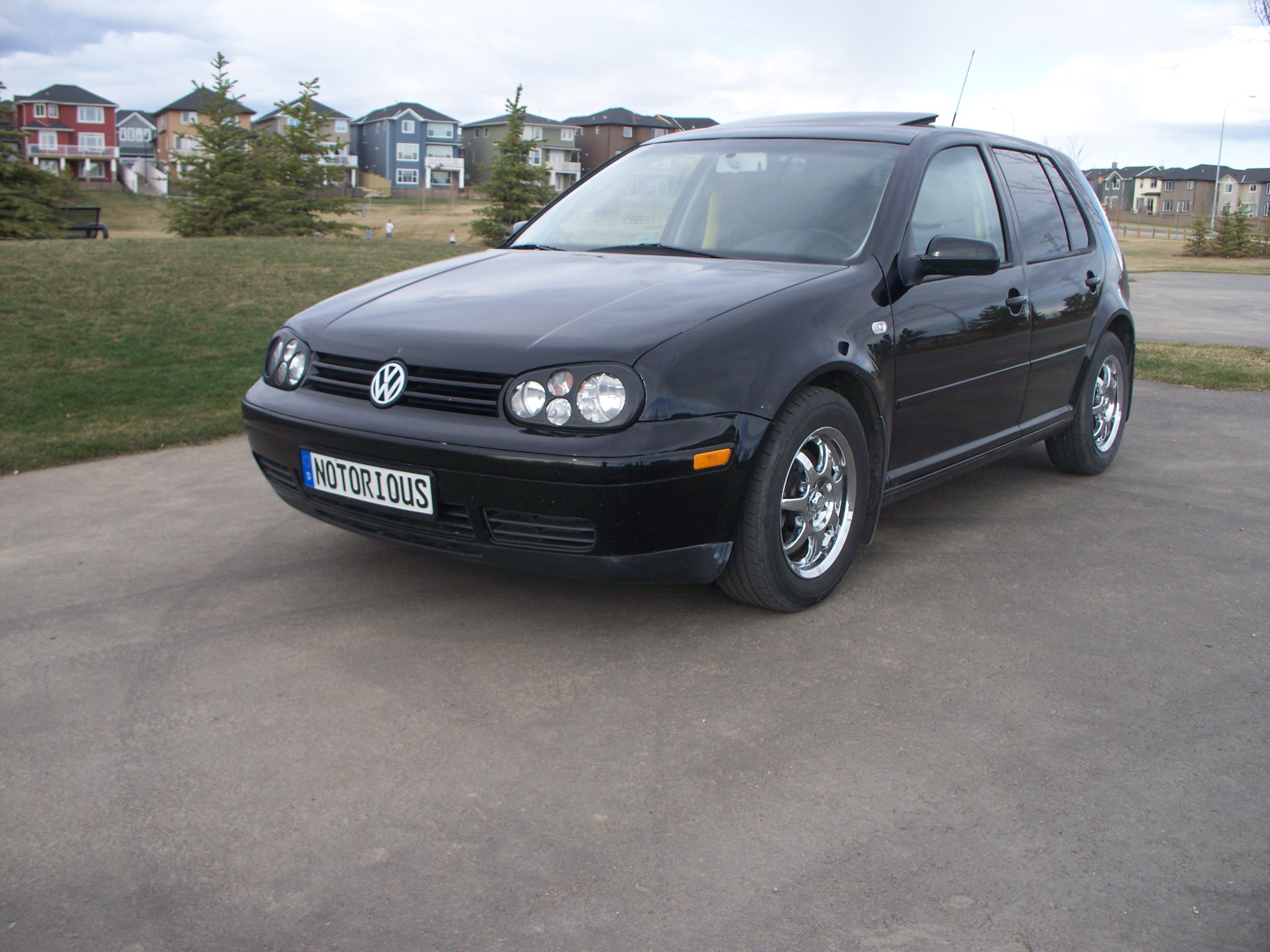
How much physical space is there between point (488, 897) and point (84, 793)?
1.07m

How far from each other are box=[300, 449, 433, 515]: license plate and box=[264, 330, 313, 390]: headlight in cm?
32

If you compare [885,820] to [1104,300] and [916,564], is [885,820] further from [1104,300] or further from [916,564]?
[1104,300]

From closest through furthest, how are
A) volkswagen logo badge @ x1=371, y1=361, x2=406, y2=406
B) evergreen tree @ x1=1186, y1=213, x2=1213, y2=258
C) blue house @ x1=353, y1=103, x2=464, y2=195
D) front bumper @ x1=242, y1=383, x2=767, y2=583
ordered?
front bumper @ x1=242, y1=383, x2=767, y2=583, volkswagen logo badge @ x1=371, y1=361, x2=406, y2=406, evergreen tree @ x1=1186, y1=213, x2=1213, y2=258, blue house @ x1=353, y1=103, x2=464, y2=195

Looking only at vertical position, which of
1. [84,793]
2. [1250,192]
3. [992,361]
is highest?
[1250,192]

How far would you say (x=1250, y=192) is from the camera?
107562 millimetres

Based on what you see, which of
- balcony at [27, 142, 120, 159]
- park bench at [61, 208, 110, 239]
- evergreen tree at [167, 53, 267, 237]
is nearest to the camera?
park bench at [61, 208, 110, 239]

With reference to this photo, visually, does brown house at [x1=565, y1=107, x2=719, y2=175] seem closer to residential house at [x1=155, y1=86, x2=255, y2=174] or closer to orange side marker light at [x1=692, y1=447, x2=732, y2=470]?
residential house at [x1=155, y1=86, x2=255, y2=174]

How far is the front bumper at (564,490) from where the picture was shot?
3084 millimetres

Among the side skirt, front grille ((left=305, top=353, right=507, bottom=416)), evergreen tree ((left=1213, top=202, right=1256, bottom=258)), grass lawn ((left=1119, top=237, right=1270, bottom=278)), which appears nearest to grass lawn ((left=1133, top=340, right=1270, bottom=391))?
the side skirt

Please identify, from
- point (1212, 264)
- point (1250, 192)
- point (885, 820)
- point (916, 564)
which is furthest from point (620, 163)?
point (1250, 192)

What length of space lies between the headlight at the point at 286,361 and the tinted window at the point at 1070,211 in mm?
3665

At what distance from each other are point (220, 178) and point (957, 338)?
24450mm

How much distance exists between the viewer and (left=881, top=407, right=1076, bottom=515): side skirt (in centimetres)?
413

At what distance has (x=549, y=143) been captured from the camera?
97312 millimetres
